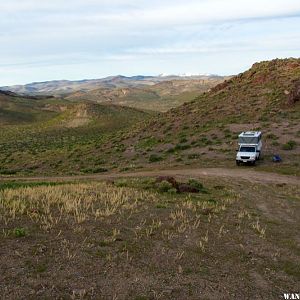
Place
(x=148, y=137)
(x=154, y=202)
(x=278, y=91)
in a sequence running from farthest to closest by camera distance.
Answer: (x=278, y=91) < (x=148, y=137) < (x=154, y=202)

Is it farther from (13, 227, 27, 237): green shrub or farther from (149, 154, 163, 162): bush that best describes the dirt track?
(13, 227, 27, 237): green shrub

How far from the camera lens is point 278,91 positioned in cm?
6384

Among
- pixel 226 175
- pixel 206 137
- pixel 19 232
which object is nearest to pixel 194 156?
pixel 206 137

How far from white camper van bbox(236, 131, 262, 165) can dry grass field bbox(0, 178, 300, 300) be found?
19.0 meters

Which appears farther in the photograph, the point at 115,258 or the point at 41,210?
the point at 41,210

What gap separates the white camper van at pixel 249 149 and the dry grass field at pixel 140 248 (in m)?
19.0

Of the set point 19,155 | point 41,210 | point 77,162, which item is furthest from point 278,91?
point 41,210

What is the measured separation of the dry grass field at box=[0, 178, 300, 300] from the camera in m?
9.91

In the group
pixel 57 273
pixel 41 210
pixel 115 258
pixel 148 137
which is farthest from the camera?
pixel 148 137

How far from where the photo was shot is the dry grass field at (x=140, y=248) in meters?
9.91

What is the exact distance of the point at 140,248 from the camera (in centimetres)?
1245

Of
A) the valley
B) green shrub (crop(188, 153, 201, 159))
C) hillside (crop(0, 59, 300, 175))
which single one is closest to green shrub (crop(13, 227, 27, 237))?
the valley

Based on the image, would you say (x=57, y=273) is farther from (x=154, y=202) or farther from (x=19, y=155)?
(x=19, y=155)

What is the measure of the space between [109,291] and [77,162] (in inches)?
1587
